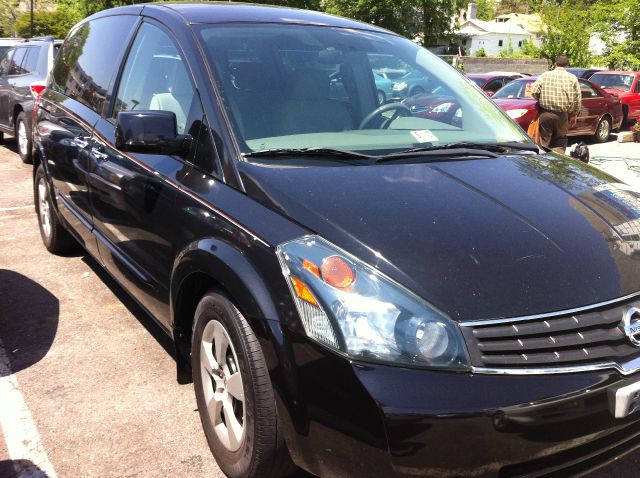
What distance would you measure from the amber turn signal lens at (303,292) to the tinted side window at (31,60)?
9053mm

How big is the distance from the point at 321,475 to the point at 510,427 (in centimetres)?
62

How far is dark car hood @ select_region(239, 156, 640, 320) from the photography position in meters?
2.04

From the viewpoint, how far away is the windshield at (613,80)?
16.1m

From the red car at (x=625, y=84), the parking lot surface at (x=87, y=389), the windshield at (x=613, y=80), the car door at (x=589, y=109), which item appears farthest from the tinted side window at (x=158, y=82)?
the windshield at (x=613, y=80)

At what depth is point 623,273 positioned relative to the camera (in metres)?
2.25

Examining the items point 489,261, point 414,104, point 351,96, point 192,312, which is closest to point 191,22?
point 351,96

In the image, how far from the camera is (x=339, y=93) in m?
3.19

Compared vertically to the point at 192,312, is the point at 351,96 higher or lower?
higher

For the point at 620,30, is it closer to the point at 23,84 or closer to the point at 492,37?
the point at 23,84

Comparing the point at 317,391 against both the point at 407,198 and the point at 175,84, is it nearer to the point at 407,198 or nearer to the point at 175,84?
the point at 407,198

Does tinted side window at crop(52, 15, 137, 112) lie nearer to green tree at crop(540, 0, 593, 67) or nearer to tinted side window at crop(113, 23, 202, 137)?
tinted side window at crop(113, 23, 202, 137)

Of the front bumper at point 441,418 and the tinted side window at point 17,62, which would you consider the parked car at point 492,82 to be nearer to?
the tinted side window at point 17,62

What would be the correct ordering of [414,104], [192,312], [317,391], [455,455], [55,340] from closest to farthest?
[455,455] → [317,391] → [192,312] → [414,104] → [55,340]

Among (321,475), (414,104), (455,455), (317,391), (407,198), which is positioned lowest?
(321,475)
